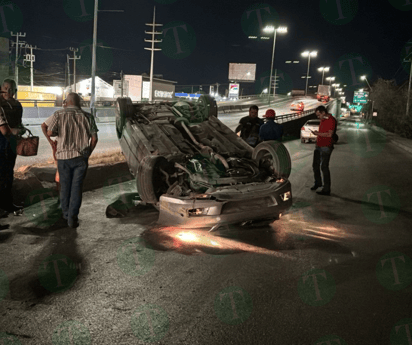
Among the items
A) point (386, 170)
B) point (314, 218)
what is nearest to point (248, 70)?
point (386, 170)

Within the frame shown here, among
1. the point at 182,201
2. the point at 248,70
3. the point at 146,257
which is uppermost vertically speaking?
the point at 248,70

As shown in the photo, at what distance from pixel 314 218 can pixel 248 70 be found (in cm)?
9569

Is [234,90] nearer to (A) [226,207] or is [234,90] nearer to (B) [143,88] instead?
(B) [143,88]

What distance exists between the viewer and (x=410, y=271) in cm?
454

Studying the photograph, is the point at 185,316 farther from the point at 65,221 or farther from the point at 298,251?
the point at 65,221

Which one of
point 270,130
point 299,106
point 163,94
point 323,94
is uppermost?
point 323,94

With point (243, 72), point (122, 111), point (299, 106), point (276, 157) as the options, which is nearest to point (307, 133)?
point (122, 111)

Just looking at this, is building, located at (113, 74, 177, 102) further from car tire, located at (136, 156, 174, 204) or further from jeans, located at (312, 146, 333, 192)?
car tire, located at (136, 156, 174, 204)
